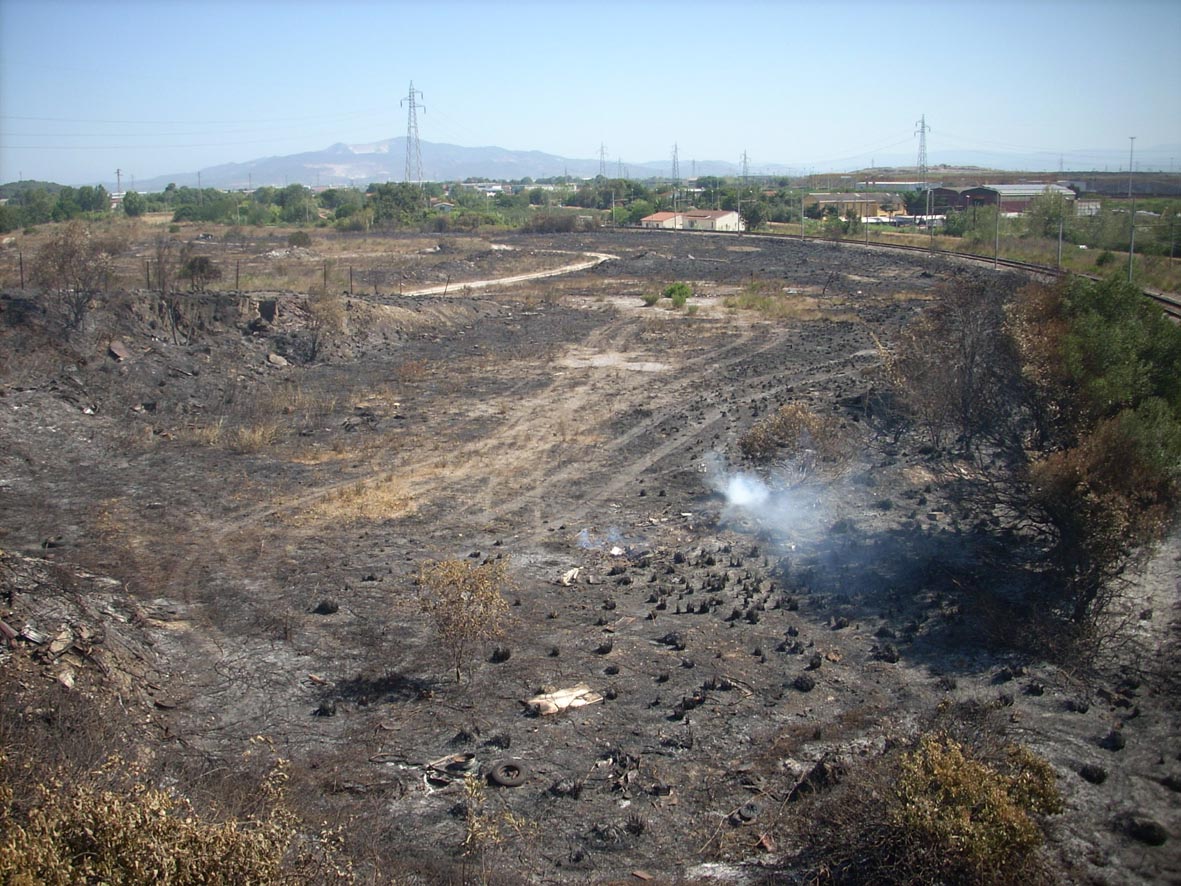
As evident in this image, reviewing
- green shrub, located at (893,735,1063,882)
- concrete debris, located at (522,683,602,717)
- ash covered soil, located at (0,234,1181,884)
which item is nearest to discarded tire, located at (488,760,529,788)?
ash covered soil, located at (0,234,1181,884)

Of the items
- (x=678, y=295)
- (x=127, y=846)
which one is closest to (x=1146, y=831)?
(x=127, y=846)

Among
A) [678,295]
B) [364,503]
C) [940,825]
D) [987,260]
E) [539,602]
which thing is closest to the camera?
[940,825]

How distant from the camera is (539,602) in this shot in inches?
454

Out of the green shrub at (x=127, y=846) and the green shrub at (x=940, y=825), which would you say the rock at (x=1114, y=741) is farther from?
the green shrub at (x=127, y=846)

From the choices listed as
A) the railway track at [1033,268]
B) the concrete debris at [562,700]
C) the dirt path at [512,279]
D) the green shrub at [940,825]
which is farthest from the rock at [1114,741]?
the dirt path at [512,279]

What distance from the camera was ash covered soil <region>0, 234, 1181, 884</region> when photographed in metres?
7.54

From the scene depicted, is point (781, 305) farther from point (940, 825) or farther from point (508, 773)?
point (940, 825)

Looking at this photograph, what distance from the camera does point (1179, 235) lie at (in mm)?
37906

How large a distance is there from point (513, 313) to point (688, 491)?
21.7 m

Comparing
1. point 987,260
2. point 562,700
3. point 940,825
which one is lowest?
point 562,700

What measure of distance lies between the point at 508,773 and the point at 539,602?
3.80 metres

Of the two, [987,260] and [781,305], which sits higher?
[987,260]

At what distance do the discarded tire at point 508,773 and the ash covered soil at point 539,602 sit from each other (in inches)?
2.1

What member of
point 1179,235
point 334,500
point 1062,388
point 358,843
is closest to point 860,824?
point 358,843
